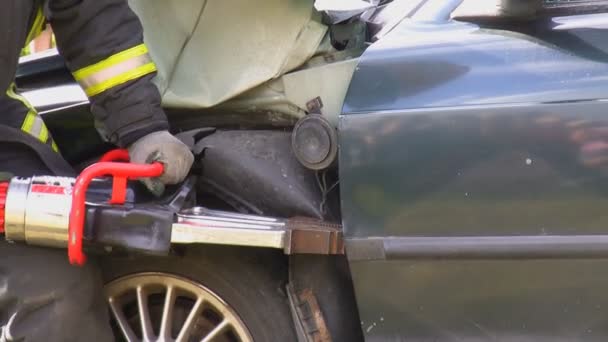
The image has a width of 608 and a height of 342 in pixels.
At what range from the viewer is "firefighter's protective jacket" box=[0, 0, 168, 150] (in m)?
2.13

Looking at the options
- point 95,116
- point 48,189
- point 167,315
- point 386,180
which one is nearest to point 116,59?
point 95,116

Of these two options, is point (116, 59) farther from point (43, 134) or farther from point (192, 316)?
point (192, 316)

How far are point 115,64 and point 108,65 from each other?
0.02 m

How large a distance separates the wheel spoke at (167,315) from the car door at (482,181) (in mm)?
536

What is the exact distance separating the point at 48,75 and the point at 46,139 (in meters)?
0.45

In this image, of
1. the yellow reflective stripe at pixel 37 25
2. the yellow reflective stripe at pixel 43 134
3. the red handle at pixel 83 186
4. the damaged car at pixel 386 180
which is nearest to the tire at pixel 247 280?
the damaged car at pixel 386 180

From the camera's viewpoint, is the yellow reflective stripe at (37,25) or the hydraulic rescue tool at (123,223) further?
the yellow reflective stripe at (37,25)

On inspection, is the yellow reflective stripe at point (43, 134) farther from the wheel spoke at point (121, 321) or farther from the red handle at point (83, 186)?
the wheel spoke at point (121, 321)

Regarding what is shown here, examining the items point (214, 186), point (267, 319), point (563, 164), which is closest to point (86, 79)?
point (214, 186)

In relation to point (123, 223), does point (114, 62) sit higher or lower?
higher

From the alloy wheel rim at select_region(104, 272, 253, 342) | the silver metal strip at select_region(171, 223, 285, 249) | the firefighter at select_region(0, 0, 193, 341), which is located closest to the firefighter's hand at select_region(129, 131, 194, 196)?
the firefighter at select_region(0, 0, 193, 341)

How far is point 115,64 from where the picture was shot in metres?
2.15

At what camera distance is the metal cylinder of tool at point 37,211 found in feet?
6.38

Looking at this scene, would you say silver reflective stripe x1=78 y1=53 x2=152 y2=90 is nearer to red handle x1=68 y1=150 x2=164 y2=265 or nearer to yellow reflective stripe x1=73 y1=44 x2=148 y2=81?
yellow reflective stripe x1=73 y1=44 x2=148 y2=81
